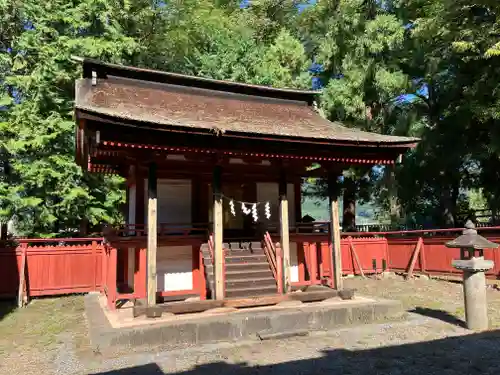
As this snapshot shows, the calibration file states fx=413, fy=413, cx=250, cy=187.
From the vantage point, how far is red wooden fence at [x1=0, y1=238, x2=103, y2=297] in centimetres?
1348

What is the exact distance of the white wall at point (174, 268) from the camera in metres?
11.5

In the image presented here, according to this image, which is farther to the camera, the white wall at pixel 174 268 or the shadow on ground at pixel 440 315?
the white wall at pixel 174 268

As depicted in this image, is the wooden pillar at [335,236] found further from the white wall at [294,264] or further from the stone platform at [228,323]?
the white wall at [294,264]

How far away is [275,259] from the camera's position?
11180mm

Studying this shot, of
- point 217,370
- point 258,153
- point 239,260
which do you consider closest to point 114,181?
point 239,260

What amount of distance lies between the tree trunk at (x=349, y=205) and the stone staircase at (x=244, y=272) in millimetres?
13577

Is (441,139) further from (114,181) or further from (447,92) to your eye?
(114,181)

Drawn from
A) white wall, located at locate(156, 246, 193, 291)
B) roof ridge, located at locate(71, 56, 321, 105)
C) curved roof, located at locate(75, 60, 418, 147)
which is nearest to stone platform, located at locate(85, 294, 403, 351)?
white wall, located at locate(156, 246, 193, 291)

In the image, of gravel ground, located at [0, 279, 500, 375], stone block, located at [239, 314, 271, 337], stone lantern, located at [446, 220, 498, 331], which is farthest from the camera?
stone block, located at [239, 314, 271, 337]

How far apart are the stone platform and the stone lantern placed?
5.91ft

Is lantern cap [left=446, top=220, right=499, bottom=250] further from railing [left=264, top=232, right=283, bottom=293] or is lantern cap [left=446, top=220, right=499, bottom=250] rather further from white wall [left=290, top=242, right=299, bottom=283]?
white wall [left=290, top=242, right=299, bottom=283]

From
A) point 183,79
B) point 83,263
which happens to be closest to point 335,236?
point 183,79

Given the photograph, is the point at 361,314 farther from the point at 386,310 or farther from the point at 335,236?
the point at 335,236

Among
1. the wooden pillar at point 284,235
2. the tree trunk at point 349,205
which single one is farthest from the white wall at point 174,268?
the tree trunk at point 349,205
